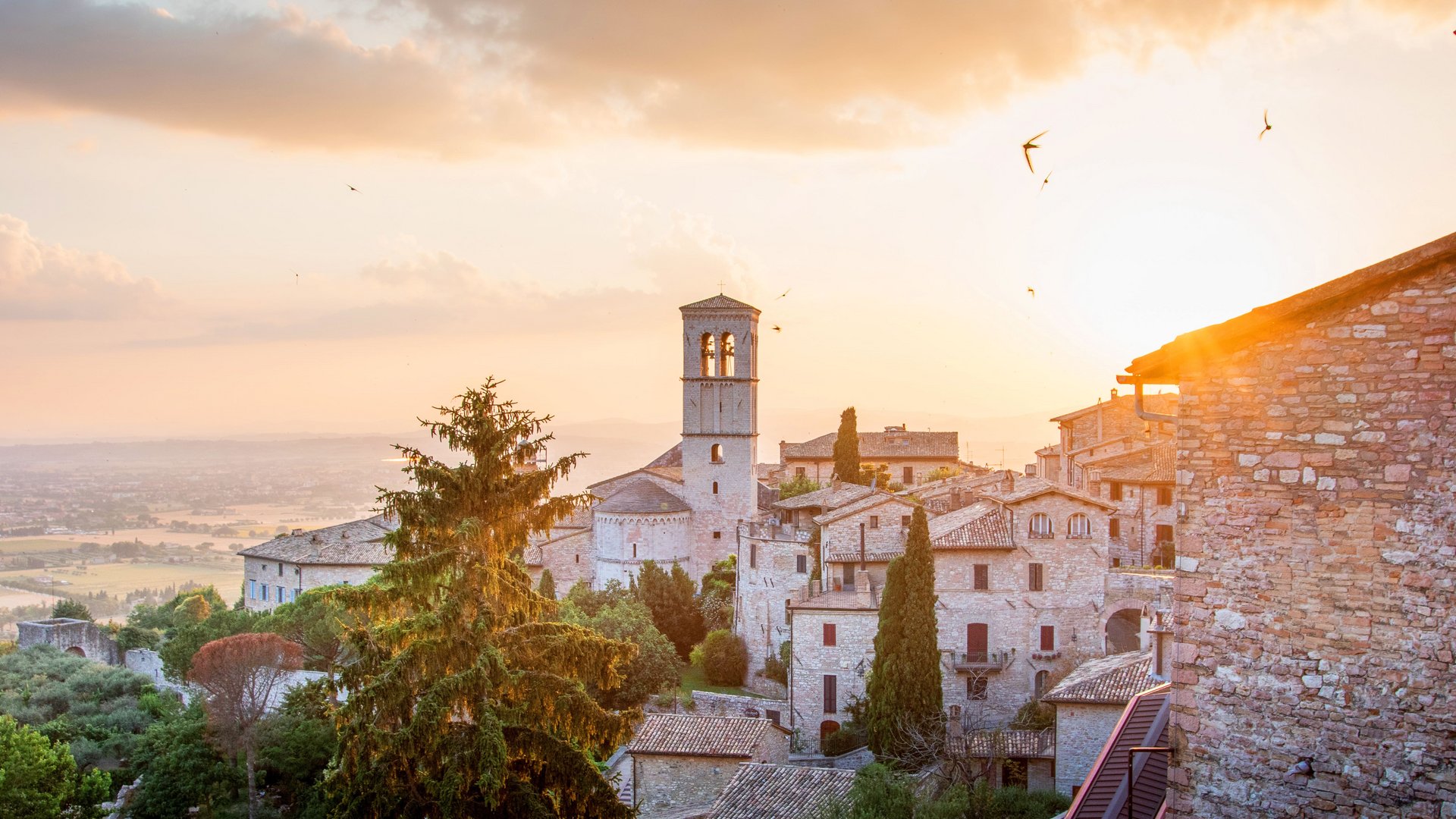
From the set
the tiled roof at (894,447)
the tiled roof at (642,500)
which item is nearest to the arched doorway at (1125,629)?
the tiled roof at (642,500)

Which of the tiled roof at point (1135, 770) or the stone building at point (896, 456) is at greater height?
the stone building at point (896, 456)

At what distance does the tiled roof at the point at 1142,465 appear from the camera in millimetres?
31406

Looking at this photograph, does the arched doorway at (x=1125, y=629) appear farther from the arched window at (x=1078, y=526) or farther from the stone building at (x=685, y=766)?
the stone building at (x=685, y=766)

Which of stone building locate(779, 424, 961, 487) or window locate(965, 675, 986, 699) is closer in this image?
window locate(965, 675, 986, 699)

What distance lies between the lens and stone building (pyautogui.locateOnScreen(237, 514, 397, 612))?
43625 mm

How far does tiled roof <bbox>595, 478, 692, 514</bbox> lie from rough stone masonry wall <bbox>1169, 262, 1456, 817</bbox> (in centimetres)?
3740

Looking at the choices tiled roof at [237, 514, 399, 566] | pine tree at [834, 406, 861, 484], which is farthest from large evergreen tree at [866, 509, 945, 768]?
tiled roof at [237, 514, 399, 566]

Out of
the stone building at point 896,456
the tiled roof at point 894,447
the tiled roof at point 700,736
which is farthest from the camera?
the tiled roof at point 894,447

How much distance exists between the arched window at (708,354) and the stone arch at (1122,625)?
867 inches

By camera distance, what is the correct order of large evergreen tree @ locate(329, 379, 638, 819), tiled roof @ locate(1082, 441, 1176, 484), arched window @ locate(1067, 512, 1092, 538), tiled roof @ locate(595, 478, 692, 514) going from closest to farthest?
large evergreen tree @ locate(329, 379, 638, 819), arched window @ locate(1067, 512, 1092, 538), tiled roof @ locate(1082, 441, 1176, 484), tiled roof @ locate(595, 478, 692, 514)

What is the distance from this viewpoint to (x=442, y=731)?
1334cm

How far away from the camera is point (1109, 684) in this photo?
2062 centimetres

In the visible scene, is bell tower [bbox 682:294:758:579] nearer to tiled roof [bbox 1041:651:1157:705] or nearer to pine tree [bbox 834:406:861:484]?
pine tree [bbox 834:406:861:484]

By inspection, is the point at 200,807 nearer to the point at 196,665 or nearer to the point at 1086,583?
the point at 196,665
